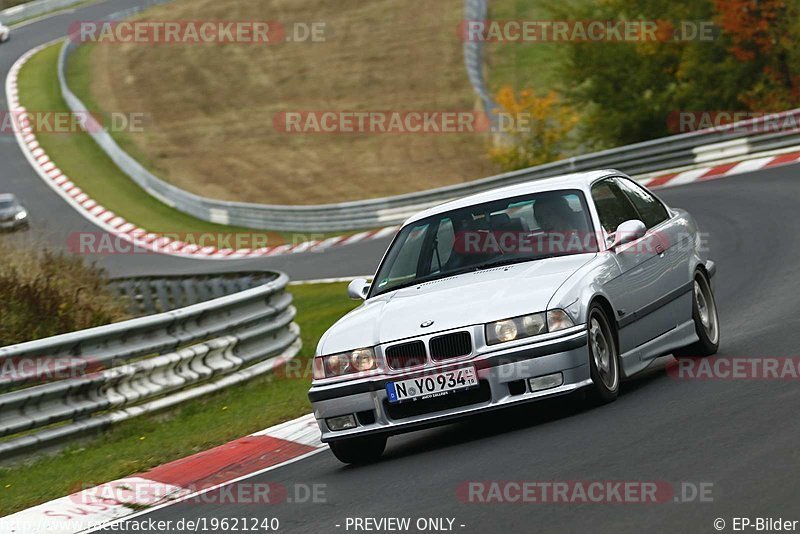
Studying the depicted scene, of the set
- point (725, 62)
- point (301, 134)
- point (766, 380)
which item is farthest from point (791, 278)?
point (301, 134)

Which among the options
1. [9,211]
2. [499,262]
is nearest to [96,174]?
[9,211]

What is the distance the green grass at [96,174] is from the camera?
33.4 meters

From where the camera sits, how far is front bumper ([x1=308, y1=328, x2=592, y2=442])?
7.52m

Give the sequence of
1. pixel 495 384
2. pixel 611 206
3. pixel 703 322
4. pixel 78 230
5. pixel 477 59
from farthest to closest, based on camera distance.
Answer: pixel 477 59, pixel 78 230, pixel 703 322, pixel 611 206, pixel 495 384

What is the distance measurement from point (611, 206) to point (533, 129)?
26.0 m

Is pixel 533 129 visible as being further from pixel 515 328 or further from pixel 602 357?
pixel 515 328

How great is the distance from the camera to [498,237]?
8656mm

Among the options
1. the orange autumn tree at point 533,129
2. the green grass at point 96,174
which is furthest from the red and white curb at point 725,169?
the orange autumn tree at point 533,129

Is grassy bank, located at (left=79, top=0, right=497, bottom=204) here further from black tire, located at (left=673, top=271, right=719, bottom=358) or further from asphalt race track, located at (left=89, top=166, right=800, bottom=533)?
asphalt race track, located at (left=89, top=166, right=800, bottom=533)

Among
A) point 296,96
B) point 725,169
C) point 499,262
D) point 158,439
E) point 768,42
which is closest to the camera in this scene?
point 499,262

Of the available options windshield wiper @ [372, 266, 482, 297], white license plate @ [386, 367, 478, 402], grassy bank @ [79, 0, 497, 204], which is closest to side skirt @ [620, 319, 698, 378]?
windshield wiper @ [372, 266, 482, 297]

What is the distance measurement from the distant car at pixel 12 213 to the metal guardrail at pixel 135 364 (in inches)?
878

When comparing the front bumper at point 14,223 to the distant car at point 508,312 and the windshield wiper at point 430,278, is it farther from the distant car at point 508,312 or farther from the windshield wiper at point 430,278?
the windshield wiper at point 430,278

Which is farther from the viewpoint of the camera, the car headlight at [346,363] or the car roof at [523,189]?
the car roof at [523,189]
